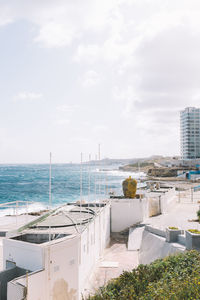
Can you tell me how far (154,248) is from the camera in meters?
11.7

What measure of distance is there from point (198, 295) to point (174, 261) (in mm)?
2920

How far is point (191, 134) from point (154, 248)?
380 ft

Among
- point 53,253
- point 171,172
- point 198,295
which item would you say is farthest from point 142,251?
point 171,172

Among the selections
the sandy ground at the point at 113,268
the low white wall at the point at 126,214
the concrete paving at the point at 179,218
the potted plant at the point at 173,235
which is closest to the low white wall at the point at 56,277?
the sandy ground at the point at 113,268

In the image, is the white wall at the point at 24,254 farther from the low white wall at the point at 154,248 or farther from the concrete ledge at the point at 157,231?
the concrete ledge at the point at 157,231

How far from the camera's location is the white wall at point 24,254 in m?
7.27

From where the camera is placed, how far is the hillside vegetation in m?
5.82

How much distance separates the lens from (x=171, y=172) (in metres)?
86.4

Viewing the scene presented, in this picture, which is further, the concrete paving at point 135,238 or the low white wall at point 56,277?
the concrete paving at point 135,238

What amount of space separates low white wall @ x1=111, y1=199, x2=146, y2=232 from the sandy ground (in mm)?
2006

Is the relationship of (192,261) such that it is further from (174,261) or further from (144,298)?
(144,298)

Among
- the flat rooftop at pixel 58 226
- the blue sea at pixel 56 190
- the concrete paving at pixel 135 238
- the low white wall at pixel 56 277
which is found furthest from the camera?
the blue sea at pixel 56 190

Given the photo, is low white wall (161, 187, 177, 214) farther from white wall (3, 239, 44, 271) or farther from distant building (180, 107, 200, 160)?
distant building (180, 107, 200, 160)

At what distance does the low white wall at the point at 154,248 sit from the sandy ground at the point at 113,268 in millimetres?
507
